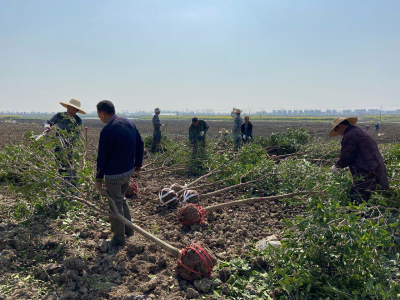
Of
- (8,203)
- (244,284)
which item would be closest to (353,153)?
(244,284)

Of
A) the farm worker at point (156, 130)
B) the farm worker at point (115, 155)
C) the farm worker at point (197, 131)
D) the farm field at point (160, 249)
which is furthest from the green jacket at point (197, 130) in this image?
the farm worker at point (115, 155)

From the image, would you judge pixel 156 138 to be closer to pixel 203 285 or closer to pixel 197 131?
pixel 197 131

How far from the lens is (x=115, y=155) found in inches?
144

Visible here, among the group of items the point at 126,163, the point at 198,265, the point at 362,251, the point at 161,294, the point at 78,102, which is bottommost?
the point at 161,294

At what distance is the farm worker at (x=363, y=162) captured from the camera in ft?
13.1

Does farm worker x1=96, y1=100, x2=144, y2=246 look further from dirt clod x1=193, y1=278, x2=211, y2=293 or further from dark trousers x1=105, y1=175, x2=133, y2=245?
dirt clod x1=193, y1=278, x2=211, y2=293

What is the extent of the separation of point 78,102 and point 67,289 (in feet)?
12.0

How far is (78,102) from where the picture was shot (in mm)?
5504

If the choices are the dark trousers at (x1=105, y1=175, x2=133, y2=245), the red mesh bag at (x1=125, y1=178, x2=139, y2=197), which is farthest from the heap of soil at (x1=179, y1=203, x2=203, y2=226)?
the red mesh bag at (x1=125, y1=178, x2=139, y2=197)

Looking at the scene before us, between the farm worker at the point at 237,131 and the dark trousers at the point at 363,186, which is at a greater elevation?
the farm worker at the point at 237,131

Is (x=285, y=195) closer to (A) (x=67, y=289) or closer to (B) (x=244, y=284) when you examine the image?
(B) (x=244, y=284)

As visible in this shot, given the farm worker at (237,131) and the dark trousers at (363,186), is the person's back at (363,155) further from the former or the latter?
the farm worker at (237,131)

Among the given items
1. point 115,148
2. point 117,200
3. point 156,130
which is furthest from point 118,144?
point 156,130

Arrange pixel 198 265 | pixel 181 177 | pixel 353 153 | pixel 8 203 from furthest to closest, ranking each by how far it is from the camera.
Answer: pixel 181 177, pixel 8 203, pixel 353 153, pixel 198 265
